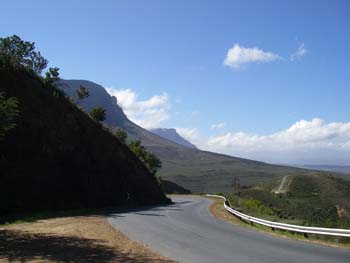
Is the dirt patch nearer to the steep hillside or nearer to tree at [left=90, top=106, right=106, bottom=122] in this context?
the steep hillside

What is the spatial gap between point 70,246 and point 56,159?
77.4 feet

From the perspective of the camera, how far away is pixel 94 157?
4397cm

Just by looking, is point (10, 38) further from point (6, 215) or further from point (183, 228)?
point (183, 228)

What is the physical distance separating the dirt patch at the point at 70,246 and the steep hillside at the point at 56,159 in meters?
10.8

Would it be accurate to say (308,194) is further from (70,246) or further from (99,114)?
(70,246)

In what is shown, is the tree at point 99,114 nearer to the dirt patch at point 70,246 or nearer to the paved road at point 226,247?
the paved road at point 226,247

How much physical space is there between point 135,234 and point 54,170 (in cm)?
1905

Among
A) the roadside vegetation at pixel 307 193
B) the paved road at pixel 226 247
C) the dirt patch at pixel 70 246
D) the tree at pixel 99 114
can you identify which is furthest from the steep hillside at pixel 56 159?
the roadside vegetation at pixel 307 193

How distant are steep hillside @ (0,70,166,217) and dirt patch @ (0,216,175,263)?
425 inches

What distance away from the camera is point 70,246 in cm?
1500

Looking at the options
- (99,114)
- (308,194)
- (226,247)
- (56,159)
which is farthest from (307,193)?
(226,247)

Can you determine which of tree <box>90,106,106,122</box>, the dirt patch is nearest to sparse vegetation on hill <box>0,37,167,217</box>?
the dirt patch

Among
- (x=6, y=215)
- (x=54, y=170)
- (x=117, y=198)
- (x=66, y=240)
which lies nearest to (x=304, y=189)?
(x=117, y=198)

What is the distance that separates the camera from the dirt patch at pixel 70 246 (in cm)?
1272
